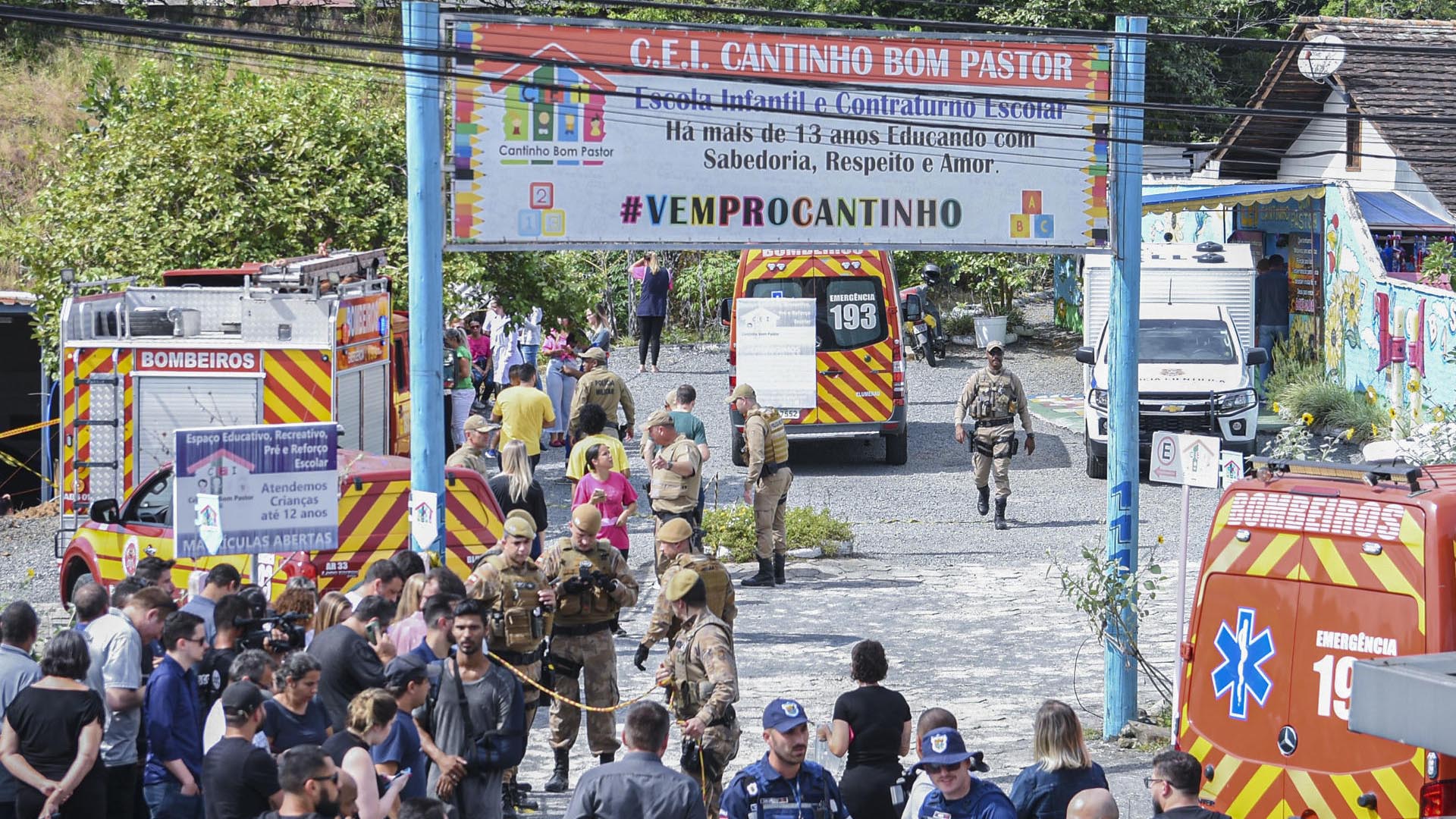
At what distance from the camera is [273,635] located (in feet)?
28.2

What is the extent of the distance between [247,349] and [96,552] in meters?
2.51

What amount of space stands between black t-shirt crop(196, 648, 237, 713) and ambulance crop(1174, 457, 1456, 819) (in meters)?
4.76

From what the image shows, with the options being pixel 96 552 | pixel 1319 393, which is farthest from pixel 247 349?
pixel 1319 393

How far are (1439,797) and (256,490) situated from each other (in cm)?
659

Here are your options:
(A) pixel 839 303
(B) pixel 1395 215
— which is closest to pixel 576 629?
(A) pixel 839 303

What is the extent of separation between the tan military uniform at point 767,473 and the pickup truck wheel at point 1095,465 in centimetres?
639

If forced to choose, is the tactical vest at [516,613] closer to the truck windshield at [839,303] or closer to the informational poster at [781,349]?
the informational poster at [781,349]

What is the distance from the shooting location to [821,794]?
22.7ft

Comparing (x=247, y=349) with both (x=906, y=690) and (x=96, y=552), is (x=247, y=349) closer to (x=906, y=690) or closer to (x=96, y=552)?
(x=96, y=552)

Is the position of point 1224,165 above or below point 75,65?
below

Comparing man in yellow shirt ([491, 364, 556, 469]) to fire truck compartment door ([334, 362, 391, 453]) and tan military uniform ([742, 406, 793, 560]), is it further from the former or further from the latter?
tan military uniform ([742, 406, 793, 560])

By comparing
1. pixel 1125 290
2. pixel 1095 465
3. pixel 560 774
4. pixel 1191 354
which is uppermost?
pixel 1125 290

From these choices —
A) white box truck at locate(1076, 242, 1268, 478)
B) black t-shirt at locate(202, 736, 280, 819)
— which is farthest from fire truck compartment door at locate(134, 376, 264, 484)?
white box truck at locate(1076, 242, 1268, 478)

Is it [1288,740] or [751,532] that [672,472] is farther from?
[1288,740]
